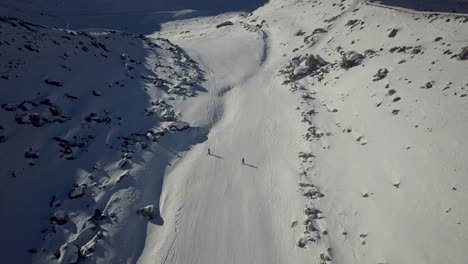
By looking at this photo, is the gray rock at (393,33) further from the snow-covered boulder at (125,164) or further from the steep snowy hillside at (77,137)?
the snow-covered boulder at (125,164)

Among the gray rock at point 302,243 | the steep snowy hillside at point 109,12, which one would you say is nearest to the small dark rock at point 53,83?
the gray rock at point 302,243

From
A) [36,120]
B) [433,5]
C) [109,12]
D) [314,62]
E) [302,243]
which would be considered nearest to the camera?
[302,243]

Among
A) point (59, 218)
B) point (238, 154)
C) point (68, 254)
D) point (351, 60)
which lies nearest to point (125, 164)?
point (59, 218)

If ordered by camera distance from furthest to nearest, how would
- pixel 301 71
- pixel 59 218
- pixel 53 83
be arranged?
pixel 301 71 → pixel 53 83 → pixel 59 218

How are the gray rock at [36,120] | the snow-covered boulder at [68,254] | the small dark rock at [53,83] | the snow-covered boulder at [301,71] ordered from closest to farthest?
the snow-covered boulder at [68,254]
the gray rock at [36,120]
the small dark rock at [53,83]
the snow-covered boulder at [301,71]

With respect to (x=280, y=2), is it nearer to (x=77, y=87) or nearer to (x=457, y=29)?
(x=457, y=29)

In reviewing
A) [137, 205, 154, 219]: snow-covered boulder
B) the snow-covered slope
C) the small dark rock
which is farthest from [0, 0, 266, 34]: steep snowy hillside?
[137, 205, 154, 219]: snow-covered boulder

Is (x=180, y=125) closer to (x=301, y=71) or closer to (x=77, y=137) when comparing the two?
(x=77, y=137)
